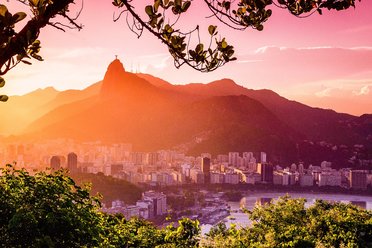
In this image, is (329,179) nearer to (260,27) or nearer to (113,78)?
(113,78)

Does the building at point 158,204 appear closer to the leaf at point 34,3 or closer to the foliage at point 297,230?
the foliage at point 297,230

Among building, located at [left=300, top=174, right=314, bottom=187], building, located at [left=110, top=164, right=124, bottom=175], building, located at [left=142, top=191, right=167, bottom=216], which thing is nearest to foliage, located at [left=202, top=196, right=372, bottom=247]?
building, located at [left=142, top=191, right=167, bottom=216]

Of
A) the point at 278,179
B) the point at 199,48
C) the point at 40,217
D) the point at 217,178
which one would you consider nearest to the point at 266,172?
the point at 278,179

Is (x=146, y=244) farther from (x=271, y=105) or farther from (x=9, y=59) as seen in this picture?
(x=271, y=105)

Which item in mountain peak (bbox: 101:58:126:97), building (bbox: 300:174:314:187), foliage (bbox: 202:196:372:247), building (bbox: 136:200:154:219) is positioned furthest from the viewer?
mountain peak (bbox: 101:58:126:97)

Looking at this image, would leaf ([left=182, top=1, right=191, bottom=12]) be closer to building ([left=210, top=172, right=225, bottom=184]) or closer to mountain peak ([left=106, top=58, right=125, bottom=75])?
building ([left=210, top=172, right=225, bottom=184])

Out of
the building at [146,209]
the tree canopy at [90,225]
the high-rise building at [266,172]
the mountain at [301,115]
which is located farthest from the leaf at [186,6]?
the mountain at [301,115]

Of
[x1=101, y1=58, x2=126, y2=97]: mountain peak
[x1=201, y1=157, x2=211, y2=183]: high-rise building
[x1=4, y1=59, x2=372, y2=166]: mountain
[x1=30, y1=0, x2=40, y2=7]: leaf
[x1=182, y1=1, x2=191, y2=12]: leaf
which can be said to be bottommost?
[x1=201, y1=157, x2=211, y2=183]: high-rise building
